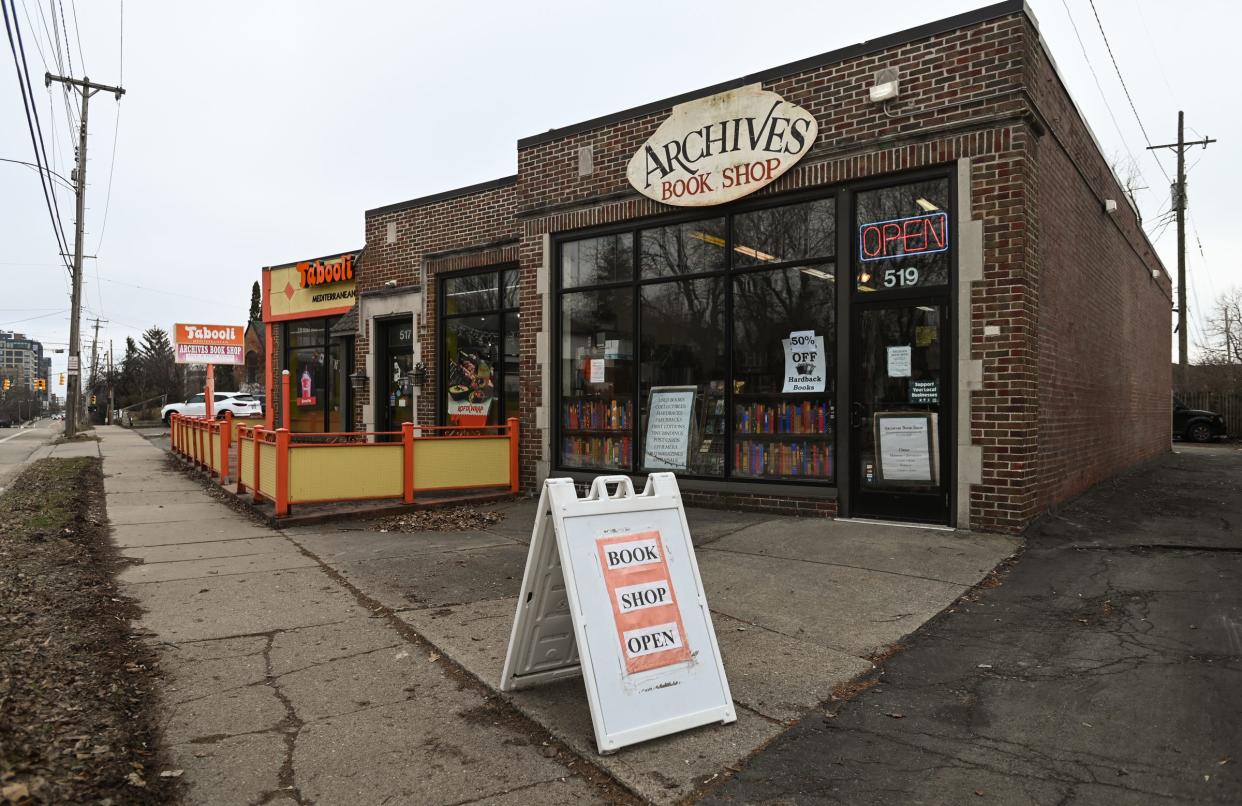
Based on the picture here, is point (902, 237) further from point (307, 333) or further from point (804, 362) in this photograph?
point (307, 333)

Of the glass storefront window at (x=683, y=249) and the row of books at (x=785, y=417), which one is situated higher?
the glass storefront window at (x=683, y=249)

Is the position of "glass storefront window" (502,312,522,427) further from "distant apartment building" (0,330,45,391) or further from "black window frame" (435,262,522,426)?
"distant apartment building" (0,330,45,391)

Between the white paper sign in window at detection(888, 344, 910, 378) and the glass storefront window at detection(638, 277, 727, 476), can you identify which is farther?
the glass storefront window at detection(638, 277, 727, 476)

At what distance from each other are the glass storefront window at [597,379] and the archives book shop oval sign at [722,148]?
1478mm

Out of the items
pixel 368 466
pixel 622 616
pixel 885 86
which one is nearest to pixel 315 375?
pixel 368 466

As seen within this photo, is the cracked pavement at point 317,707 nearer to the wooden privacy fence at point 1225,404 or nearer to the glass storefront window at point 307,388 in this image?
the glass storefront window at point 307,388

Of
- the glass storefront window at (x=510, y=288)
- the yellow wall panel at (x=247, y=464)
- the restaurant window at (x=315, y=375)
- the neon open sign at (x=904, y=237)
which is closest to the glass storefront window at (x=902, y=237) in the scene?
the neon open sign at (x=904, y=237)

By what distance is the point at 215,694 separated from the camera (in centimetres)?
390

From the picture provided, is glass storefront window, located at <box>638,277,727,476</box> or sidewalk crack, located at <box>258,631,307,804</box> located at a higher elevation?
glass storefront window, located at <box>638,277,727,476</box>

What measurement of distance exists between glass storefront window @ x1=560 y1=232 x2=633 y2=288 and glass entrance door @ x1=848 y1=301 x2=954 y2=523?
3222 mm

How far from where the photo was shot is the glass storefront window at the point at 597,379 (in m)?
10.1

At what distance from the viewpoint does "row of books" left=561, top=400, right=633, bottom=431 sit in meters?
10.1

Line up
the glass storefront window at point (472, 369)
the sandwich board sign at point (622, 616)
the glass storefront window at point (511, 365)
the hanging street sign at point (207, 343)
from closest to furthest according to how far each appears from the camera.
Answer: the sandwich board sign at point (622, 616) < the glass storefront window at point (511, 365) < the glass storefront window at point (472, 369) < the hanging street sign at point (207, 343)

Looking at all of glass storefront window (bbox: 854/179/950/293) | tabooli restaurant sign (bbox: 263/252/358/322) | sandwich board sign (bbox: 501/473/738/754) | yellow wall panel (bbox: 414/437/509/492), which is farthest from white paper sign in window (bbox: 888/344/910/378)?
tabooli restaurant sign (bbox: 263/252/358/322)
